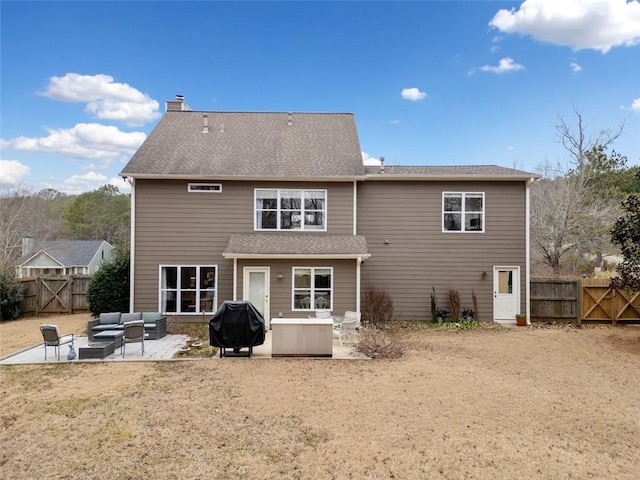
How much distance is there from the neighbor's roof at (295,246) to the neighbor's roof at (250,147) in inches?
82.7

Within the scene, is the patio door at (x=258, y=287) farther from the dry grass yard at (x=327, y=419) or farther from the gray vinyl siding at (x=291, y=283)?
the dry grass yard at (x=327, y=419)

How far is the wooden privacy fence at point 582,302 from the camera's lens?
13109 millimetres

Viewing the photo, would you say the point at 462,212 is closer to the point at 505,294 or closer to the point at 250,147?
the point at 505,294

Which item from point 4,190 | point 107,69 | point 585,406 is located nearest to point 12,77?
point 107,69

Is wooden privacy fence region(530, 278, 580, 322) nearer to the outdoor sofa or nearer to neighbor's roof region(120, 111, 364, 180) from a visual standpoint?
neighbor's roof region(120, 111, 364, 180)

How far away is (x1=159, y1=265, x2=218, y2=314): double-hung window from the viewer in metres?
13.0

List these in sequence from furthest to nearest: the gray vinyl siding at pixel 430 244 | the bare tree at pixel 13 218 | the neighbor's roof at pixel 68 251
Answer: the neighbor's roof at pixel 68 251 → the bare tree at pixel 13 218 → the gray vinyl siding at pixel 430 244

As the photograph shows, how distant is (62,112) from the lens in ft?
69.3

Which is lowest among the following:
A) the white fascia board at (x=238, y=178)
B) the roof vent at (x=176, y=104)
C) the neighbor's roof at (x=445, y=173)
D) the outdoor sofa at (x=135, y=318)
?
the outdoor sofa at (x=135, y=318)

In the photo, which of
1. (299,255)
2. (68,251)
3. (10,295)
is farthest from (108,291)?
(68,251)

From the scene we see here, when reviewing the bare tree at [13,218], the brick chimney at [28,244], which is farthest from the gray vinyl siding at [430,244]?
the brick chimney at [28,244]

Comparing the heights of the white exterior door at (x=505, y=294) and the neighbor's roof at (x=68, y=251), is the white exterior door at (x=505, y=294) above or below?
below

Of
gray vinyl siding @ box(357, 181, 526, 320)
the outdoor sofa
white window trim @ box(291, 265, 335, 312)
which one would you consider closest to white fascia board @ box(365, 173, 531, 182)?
gray vinyl siding @ box(357, 181, 526, 320)

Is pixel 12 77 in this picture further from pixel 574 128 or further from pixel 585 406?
pixel 574 128
